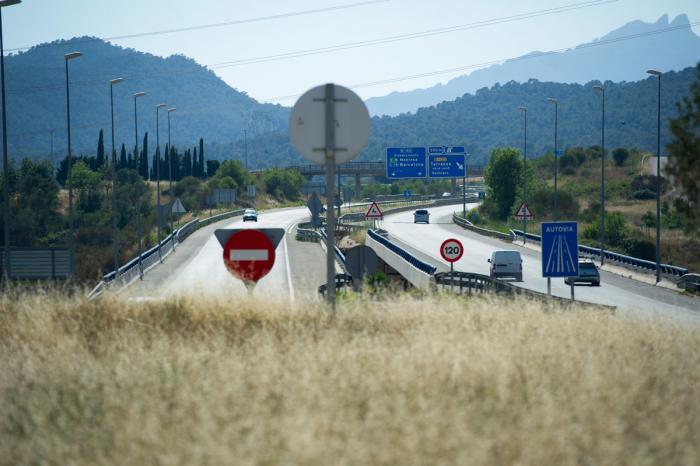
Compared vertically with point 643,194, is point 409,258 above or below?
below

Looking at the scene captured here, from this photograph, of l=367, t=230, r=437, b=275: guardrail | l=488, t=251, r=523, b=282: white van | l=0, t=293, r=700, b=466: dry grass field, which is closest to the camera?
l=0, t=293, r=700, b=466: dry grass field

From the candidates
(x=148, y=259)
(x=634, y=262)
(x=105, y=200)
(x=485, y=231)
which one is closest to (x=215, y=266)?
(x=148, y=259)

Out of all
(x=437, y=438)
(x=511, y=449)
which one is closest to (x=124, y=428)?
(x=437, y=438)

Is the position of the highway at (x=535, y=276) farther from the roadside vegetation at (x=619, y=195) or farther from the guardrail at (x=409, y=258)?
the roadside vegetation at (x=619, y=195)

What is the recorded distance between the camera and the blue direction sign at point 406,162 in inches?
3093

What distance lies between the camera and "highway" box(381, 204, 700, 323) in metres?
34.3

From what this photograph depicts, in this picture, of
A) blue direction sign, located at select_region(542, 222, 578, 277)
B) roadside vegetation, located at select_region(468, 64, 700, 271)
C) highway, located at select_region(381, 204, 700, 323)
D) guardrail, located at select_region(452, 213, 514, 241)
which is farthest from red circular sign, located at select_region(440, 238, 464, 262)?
guardrail, located at select_region(452, 213, 514, 241)

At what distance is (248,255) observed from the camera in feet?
36.3

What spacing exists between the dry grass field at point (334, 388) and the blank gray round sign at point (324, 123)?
169 cm

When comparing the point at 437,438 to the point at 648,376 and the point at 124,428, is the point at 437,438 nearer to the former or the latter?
the point at 124,428

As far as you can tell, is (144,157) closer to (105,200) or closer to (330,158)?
(105,200)

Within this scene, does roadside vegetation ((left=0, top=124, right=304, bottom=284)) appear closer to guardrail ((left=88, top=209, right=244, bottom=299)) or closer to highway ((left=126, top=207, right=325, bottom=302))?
guardrail ((left=88, top=209, right=244, bottom=299))

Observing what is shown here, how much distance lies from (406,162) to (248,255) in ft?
225

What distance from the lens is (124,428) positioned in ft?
20.2
